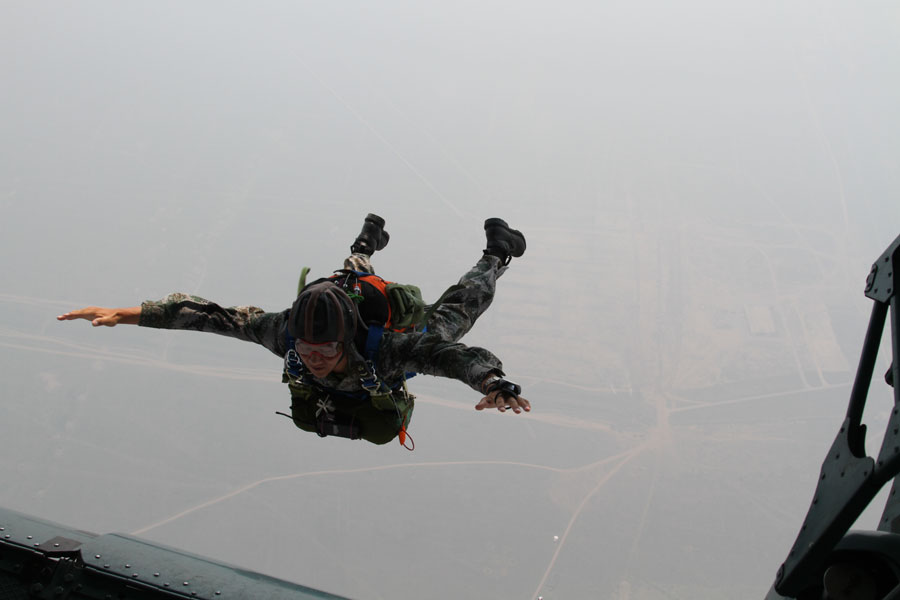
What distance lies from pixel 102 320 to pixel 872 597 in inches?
186

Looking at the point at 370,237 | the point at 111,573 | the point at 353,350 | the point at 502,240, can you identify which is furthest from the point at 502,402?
the point at 370,237

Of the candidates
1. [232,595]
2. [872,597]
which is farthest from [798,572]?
[232,595]

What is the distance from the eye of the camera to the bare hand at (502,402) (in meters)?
3.77

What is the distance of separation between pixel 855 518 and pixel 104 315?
15.1ft

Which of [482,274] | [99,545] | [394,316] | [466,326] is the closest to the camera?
[99,545]

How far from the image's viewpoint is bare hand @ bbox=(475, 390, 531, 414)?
3773mm

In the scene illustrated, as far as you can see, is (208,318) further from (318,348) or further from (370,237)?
(370,237)

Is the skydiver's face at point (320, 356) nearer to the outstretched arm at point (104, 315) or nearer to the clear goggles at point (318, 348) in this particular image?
the clear goggles at point (318, 348)

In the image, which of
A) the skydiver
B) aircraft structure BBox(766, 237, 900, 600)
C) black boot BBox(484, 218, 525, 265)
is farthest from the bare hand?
black boot BBox(484, 218, 525, 265)

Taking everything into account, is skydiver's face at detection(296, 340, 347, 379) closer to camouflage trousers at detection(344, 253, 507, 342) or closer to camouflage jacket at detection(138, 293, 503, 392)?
camouflage jacket at detection(138, 293, 503, 392)

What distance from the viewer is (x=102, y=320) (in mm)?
4984

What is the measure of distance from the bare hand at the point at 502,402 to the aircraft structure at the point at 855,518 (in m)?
1.43

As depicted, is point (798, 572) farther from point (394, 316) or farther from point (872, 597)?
point (394, 316)

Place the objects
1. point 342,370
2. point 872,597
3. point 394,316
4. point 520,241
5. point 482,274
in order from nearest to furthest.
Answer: point 872,597
point 342,370
point 394,316
point 482,274
point 520,241
